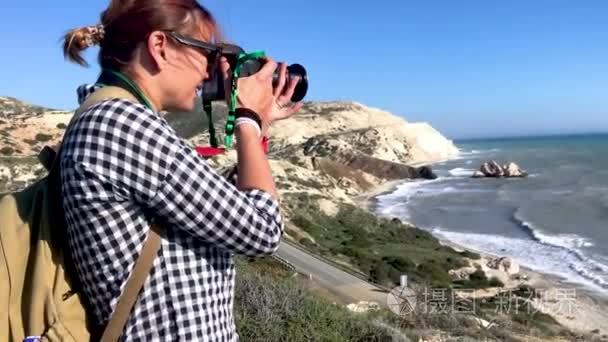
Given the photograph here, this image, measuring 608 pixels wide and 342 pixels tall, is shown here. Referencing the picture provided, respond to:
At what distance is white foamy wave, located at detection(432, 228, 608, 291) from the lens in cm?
2423

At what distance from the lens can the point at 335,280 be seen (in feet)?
57.5

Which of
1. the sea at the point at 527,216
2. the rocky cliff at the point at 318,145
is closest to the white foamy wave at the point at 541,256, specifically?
the sea at the point at 527,216

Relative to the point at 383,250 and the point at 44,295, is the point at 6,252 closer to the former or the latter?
the point at 44,295

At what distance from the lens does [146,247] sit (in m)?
1.48

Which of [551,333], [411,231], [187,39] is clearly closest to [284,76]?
[187,39]

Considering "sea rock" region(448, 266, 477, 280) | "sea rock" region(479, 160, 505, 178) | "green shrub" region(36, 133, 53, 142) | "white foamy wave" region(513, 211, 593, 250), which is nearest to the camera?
"sea rock" region(448, 266, 477, 280)

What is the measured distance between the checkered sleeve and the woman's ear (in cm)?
25

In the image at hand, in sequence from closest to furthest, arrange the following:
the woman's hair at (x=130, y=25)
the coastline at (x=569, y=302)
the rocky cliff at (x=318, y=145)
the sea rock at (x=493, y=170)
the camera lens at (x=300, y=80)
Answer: the woman's hair at (x=130, y=25) < the camera lens at (x=300, y=80) < the coastline at (x=569, y=302) < the rocky cliff at (x=318, y=145) < the sea rock at (x=493, y=170)

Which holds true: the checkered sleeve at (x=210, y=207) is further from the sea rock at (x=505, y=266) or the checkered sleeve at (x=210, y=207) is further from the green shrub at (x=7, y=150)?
the green shrub at (x=7, y=150)

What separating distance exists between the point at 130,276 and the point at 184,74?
21.8 inches

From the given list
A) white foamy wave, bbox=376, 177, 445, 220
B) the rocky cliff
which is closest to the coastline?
the rocky cliff

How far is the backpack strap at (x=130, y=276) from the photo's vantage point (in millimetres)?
1477

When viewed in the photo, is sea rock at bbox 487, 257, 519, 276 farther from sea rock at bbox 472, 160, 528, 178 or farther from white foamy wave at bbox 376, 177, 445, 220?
sea rock at bbox 472, 160, 528, 178

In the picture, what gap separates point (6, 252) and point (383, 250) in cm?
2753
